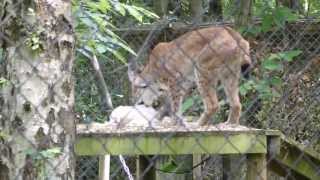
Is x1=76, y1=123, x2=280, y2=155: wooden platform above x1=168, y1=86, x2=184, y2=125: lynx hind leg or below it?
above

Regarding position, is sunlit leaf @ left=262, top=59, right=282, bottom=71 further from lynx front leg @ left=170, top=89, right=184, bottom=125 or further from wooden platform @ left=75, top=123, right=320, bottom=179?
lynx front leg @ left=170, top=89, right=184, bottom=125

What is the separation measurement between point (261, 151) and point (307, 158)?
2.50 feet

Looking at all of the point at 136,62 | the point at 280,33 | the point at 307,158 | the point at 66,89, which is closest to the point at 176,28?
the point at 136,62

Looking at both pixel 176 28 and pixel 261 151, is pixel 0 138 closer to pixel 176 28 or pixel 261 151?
pixel 261 151

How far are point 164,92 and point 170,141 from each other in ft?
4.38

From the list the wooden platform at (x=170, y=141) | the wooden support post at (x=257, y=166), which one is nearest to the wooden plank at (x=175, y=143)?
the wooden platform at (x=170, y=141)

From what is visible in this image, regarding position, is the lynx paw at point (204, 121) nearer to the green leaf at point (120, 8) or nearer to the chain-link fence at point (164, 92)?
the chain-link fence at point (164, 92)

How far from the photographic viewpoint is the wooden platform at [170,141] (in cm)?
321

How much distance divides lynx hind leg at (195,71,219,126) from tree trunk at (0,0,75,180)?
2.13 meters

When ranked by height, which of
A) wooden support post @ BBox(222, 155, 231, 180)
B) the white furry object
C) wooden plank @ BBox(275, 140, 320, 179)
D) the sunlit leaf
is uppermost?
the sunlit leaf

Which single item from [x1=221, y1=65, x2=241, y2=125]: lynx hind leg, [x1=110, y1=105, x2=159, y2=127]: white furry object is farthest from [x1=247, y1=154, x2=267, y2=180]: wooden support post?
[x1=110, y1=105, x2=159, y2=127]: white furry object

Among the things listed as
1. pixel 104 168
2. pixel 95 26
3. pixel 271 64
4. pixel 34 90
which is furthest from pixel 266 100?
pixel 34 90

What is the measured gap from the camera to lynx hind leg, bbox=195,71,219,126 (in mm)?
3953

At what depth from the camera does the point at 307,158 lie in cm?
402
